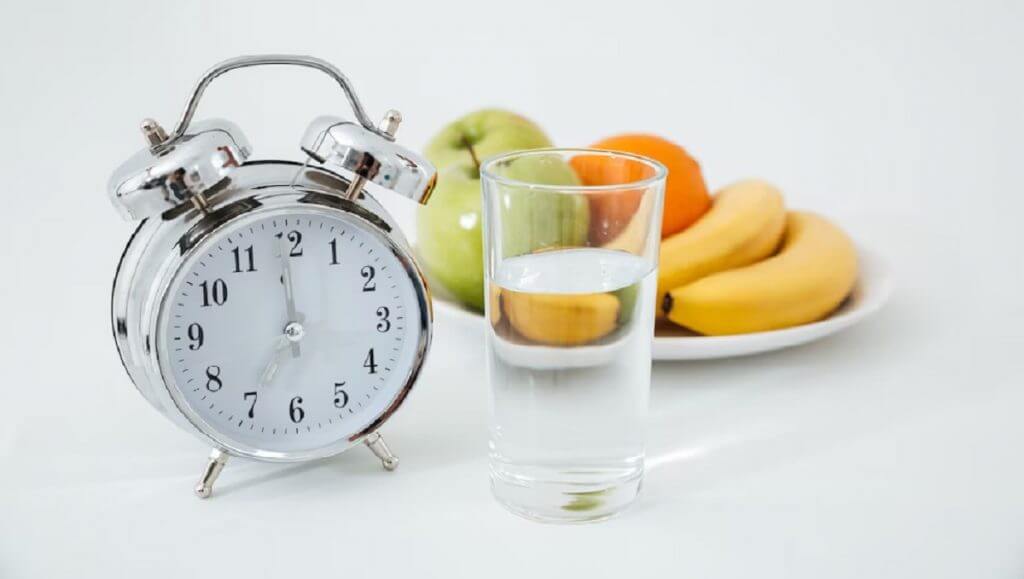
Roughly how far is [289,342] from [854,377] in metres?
0.90

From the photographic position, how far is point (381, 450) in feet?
5.30

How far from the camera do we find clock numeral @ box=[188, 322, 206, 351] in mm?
1491

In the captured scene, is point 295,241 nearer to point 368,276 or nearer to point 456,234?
point 368,276

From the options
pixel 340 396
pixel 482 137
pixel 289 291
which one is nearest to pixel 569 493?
pixel 340 396

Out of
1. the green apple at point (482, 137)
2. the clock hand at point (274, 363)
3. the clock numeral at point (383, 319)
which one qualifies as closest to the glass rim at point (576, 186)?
the clock numeral at point (383, 319)

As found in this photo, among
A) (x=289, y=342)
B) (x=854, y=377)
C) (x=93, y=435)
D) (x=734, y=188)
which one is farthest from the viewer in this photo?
(x=734, y=188)

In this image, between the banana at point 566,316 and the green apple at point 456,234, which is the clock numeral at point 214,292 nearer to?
the banana at point 566,316

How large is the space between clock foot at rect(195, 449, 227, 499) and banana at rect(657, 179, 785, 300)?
74cm

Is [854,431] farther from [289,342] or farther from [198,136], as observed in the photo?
[198,136]

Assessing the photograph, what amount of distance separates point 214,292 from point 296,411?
0.62ft

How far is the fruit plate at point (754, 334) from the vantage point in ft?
6.08

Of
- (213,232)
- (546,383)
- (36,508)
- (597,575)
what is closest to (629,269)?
(546,383)

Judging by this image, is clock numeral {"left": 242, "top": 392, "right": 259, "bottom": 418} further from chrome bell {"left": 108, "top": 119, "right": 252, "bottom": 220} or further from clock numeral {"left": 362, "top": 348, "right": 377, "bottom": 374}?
chrome bell {"left": 108, "top": 119, "right": 252, "bottom": 220}

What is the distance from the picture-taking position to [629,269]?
4.74ft
